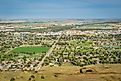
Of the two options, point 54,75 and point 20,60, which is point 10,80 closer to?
point 54,75

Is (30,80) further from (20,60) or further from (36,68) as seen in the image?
(20,60)

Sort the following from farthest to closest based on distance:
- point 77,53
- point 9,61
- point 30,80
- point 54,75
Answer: point 77,53 → point 9,61 → point 54,75 → point 30,80

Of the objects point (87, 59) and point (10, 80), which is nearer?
point (10, 80)

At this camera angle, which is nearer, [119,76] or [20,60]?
[119,76]

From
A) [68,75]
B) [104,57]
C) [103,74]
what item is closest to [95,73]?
[103,74]

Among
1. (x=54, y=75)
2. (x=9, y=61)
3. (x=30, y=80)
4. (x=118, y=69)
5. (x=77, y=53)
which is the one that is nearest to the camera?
(x=30, y=80)

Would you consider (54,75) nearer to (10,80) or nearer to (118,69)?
(10,80)

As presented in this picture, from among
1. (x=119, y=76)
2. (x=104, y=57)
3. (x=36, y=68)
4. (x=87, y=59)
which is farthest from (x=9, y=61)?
(x=119, y=76)

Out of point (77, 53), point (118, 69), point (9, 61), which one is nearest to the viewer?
point (118, 69)

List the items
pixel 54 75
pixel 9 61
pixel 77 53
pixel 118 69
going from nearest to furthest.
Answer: pixel 54 75 < pixel 118 69 < pixel 9 61 < pixel 77 53
